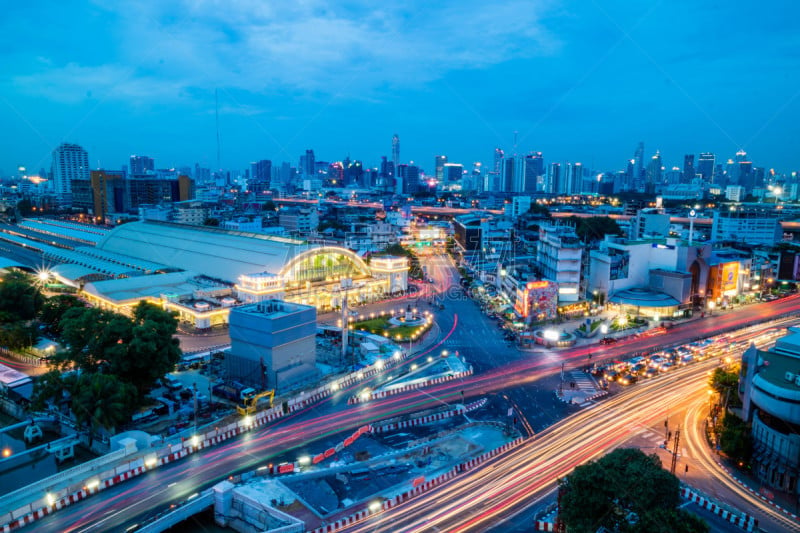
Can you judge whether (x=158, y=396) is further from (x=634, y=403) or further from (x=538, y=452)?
(x=634, y=403)

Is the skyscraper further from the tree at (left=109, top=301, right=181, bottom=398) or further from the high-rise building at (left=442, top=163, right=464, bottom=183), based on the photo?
the tree at (left=109, top=301, right=181, bottom=398)

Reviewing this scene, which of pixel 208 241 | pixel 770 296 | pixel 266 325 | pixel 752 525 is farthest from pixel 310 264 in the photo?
pixel 770 296

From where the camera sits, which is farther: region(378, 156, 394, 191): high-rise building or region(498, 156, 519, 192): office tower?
region(378, 156, 394, 191): high-rise building

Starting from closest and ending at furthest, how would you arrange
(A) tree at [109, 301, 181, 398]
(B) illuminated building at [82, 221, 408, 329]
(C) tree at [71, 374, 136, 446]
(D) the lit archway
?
(C) tree at [71, 374, 136, 446] → (A) tree at [109, 301, 181, 398] → (B) illuminated building at [82, 221, 408, 329] → (D) the lit archway

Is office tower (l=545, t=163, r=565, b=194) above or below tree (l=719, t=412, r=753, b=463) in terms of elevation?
above

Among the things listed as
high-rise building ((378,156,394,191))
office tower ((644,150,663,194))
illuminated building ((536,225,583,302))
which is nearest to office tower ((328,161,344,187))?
high-rise building ((378,156,394,191))

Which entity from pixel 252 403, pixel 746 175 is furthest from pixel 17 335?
pixel 746 175

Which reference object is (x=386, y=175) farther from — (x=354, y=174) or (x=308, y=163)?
(x=308, y=163)

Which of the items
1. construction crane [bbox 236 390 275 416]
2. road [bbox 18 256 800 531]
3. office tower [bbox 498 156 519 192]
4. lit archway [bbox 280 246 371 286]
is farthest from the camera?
office tower [bbox 498 156 519 192]
